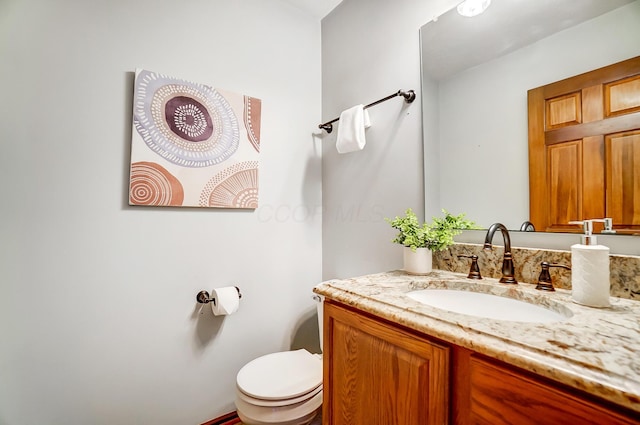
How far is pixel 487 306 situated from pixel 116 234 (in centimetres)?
156

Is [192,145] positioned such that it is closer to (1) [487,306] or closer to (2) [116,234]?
(2) [116,234]

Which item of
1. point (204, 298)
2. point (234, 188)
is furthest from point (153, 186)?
point (204, 298)

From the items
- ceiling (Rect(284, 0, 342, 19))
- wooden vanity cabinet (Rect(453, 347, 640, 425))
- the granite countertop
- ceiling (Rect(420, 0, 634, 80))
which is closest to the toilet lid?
the granite countertop

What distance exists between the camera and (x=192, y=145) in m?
1.38

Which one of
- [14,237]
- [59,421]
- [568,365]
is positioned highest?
[14,237]

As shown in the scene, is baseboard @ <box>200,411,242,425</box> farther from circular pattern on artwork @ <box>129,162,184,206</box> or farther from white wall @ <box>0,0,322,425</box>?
circular pattern on artwork @ <box>129,162,184,206</box>

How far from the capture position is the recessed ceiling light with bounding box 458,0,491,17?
109cm

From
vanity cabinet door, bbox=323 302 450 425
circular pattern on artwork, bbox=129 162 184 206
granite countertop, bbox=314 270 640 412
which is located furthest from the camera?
circular pattern on artwork, bbox=129 162 184 206

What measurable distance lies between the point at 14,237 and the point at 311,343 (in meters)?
1.60

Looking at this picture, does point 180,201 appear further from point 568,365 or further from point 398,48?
point 568,365

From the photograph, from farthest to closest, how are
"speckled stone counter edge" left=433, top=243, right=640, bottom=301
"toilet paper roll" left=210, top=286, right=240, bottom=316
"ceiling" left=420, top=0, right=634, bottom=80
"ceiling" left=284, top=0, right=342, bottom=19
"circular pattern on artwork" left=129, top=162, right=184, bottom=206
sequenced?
"ceiling" left=284, top=0, right=342, bottom=19 → "toilet paper roll" left=210, top=286, right=240, bottom=316 → "circular pattern on artwork" left=129, top=162, right=184, bottom=206 → "ceiling" left=420, top=0, right=634, bottom=80 → "speckled stone counter edge" left=433, top=243, right=640, bottom=301

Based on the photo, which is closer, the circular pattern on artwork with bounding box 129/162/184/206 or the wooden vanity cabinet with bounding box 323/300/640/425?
the wooden vanity cabinet with bounding box 323/300/640/425

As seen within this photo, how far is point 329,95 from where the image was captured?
5.99 ft

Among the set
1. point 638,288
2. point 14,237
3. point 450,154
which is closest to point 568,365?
point 638,288
